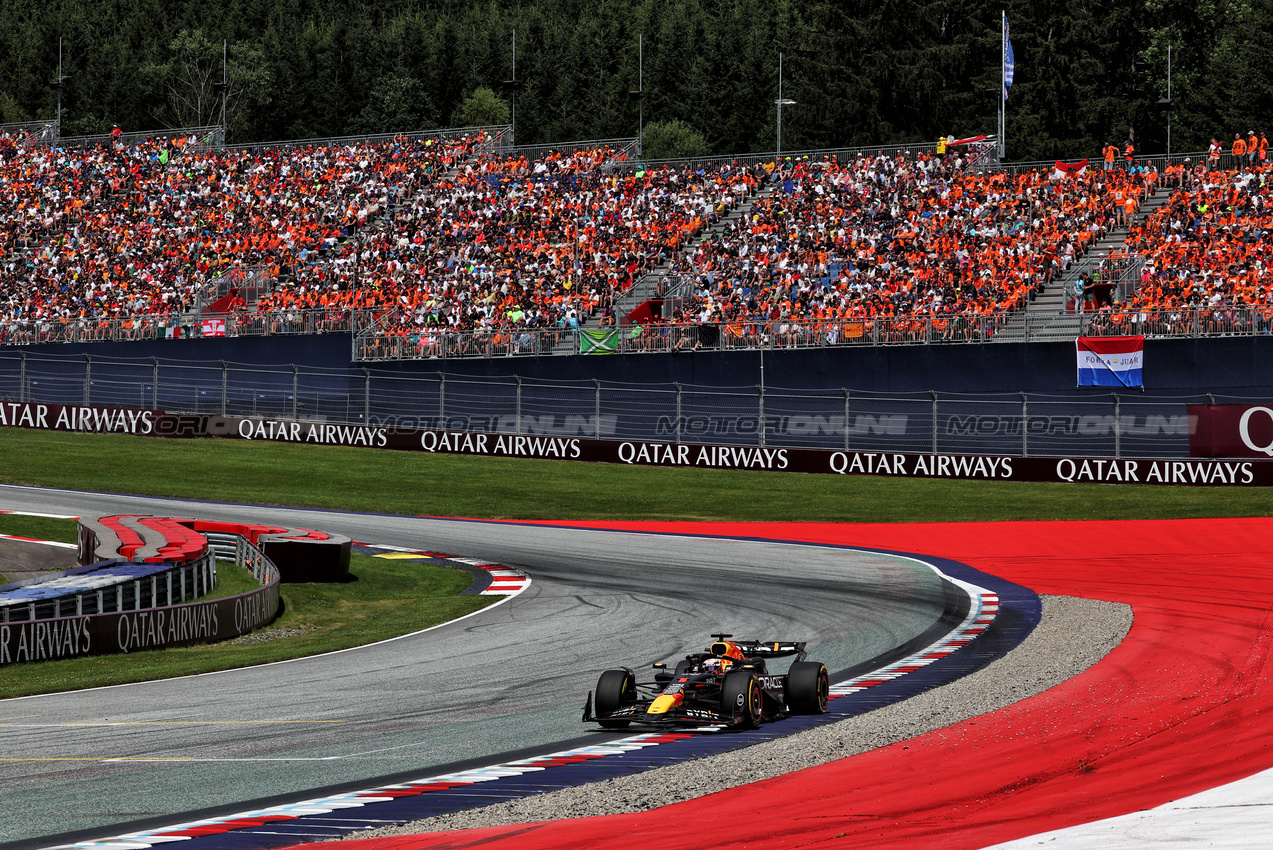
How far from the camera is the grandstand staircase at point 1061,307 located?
108 feet

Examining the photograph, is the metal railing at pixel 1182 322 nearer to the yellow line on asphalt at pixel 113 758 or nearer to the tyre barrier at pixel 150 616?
the tyre barrier at pixel 150 616

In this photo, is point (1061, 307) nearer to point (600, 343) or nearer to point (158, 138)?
point (600, 343)

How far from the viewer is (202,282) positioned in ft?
148

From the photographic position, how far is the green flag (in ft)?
119

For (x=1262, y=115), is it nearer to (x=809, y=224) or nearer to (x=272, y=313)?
(x=809, y=224)

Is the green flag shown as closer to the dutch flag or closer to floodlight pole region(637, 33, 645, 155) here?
the dutch flag

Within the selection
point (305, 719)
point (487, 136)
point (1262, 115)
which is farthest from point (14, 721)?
point (1262, 115)

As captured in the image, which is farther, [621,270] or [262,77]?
[262,77]

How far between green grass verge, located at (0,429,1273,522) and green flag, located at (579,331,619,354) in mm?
4717

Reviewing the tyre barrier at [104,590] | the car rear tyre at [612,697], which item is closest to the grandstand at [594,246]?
the tyre barrier at [104,590]

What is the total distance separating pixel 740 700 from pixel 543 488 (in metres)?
20.5

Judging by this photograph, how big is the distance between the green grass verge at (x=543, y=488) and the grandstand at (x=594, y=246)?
5.10m

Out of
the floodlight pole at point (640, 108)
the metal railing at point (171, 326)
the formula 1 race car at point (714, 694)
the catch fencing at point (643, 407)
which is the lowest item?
the formula 1 race car at point (714, 694)

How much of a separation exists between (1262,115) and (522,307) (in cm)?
3980
